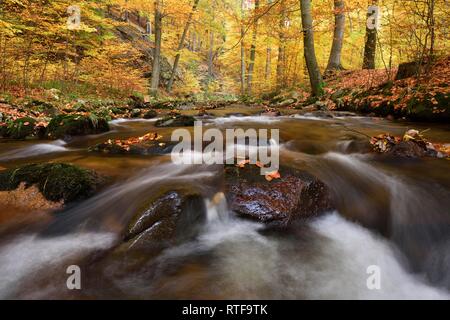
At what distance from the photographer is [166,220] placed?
2568 millimetres

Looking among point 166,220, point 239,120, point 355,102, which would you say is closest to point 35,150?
point 166,220

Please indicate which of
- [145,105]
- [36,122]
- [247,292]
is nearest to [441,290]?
[247,292]

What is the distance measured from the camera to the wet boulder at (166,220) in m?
2.49

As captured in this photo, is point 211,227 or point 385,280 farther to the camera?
point 211,227

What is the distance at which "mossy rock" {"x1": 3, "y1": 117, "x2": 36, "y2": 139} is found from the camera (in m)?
6.10

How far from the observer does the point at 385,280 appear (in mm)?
2303

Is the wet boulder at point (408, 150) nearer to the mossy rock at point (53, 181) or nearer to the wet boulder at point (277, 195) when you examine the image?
the wet boulder at point (277, 195)

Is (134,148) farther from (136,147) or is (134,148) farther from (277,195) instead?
(277,195)

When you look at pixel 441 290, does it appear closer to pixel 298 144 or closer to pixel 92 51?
pixel 298 144

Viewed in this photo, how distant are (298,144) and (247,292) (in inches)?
137

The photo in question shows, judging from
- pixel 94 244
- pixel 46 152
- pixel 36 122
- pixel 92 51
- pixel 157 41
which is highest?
pixel 157 41

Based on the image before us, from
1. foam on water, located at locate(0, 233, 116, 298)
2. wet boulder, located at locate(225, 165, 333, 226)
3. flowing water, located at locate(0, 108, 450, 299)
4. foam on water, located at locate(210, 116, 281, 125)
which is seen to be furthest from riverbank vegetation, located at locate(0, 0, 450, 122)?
foam on water, located at locate(0, 233, 116, 298)

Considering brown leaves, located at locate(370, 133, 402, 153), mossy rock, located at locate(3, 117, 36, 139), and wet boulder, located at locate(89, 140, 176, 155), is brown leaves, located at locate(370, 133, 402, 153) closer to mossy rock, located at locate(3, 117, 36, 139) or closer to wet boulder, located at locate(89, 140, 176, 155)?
wet boulder, located at locate(89, 140, 176, 155)

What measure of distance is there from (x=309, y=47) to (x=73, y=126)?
806 centimetres
